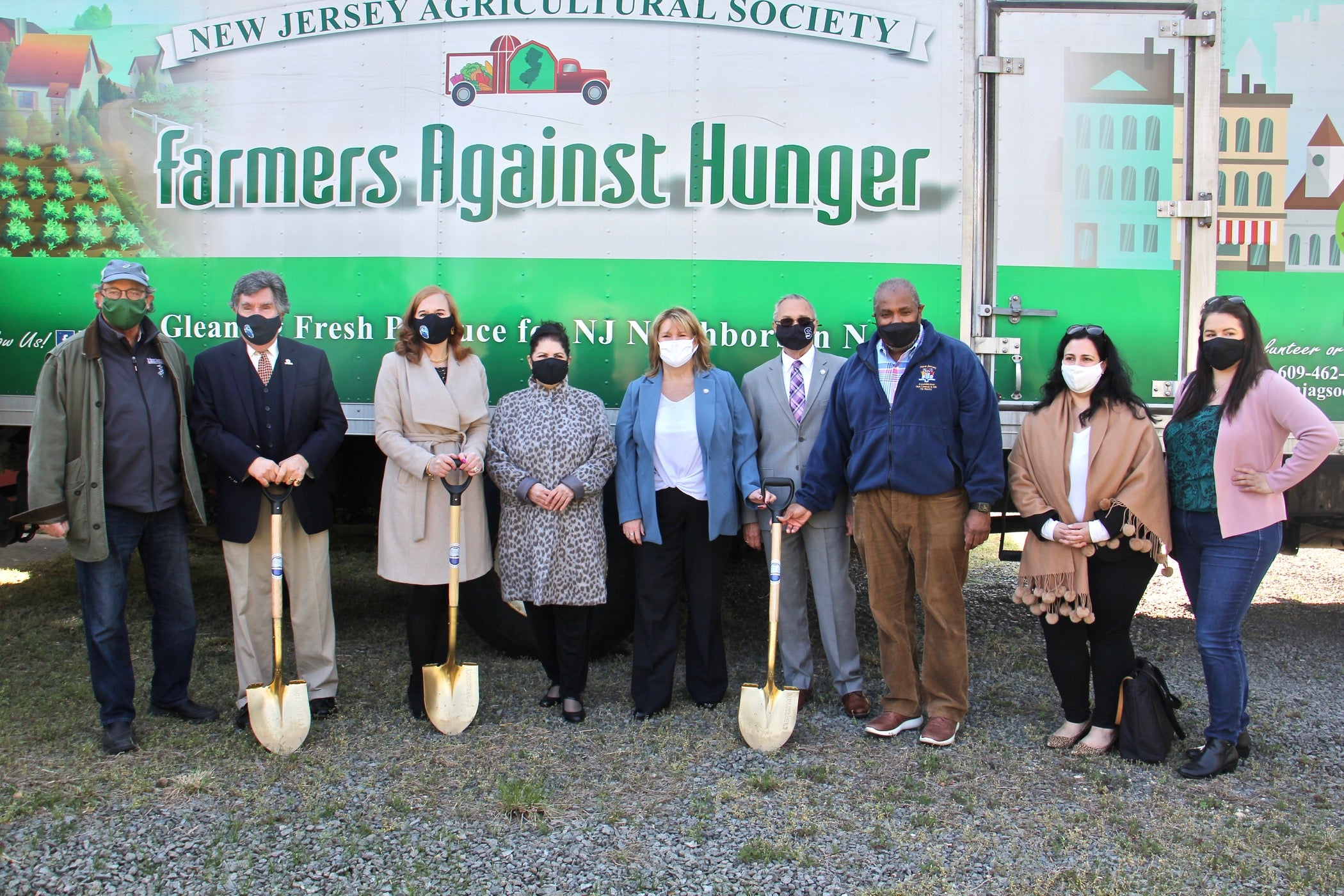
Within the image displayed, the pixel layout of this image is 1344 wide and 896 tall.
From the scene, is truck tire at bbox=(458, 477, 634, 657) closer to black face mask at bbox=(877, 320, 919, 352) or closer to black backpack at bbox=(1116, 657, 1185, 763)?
black face mask at bbox=(877, 320, 919, 352)

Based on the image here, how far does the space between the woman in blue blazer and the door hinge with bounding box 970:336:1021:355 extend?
1043 mm

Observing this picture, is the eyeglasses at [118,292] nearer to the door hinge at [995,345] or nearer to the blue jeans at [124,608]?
the blue jeans at [124,608]

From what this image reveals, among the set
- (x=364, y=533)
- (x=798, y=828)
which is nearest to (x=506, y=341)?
(x=364, y=533)

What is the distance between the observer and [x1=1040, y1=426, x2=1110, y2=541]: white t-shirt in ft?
11.1

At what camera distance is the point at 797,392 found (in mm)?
3873

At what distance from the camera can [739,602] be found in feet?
19.2

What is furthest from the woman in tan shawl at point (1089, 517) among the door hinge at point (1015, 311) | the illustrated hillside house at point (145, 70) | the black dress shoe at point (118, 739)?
the illustrated hillside house at point (145, 70)

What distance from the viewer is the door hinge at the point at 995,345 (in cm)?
404

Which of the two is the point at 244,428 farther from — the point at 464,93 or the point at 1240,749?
the point at 1240,749

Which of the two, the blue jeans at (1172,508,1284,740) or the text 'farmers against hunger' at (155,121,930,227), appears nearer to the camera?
the blue jeans at (1172,508,1284,740)

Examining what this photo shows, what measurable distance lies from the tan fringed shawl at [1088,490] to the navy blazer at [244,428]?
2614 mm

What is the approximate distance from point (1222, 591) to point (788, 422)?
5.33 feet

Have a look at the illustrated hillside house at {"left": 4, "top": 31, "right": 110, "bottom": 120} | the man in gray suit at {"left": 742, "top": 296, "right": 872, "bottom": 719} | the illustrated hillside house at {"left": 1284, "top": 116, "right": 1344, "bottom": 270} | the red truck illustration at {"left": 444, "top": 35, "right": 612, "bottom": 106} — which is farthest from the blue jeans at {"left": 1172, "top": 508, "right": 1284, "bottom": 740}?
the illustrated hillside house at {"left": 4, "top": 31, "right": 110, "bottom": 120}

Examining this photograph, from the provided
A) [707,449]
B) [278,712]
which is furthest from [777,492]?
[278,712]
